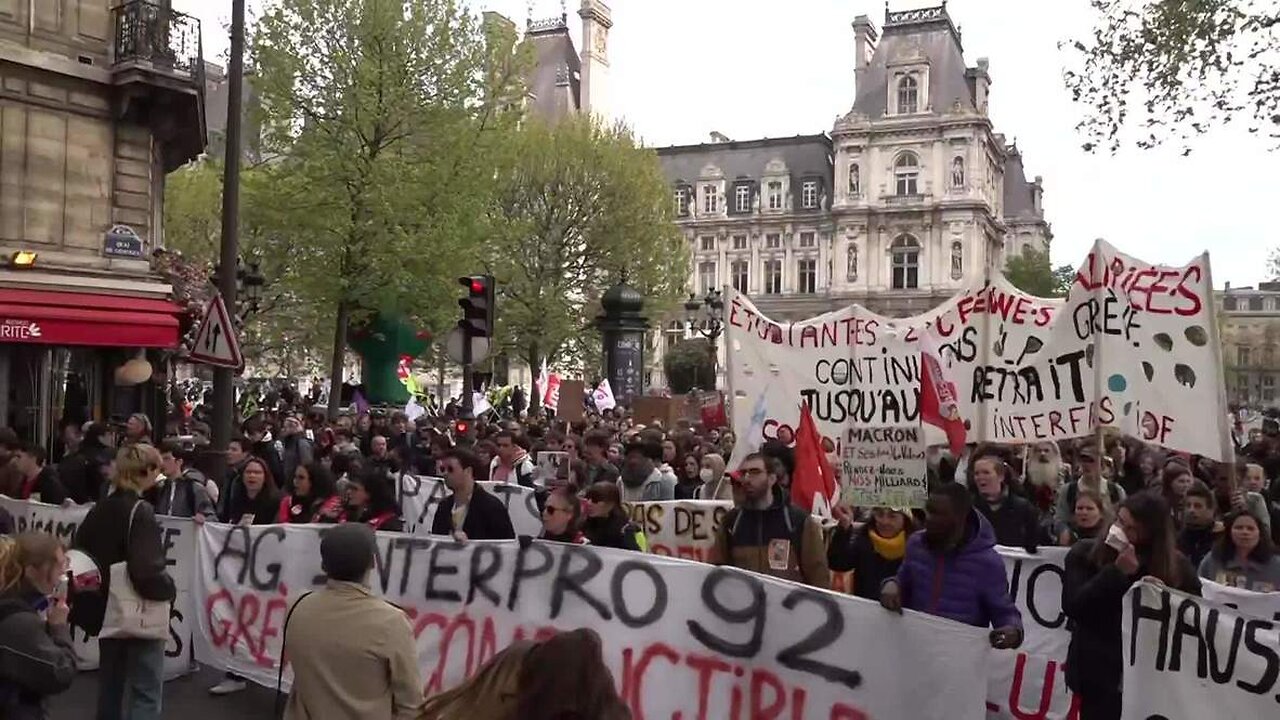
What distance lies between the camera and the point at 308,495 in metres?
8.02

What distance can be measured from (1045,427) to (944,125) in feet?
214

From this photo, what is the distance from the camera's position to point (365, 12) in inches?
997

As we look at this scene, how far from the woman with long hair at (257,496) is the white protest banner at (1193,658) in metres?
5.39

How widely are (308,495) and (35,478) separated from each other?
2.67m

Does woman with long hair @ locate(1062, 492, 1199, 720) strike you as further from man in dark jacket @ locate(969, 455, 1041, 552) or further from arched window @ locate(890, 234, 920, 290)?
arched window @ locate(890, 234, 920, 290)

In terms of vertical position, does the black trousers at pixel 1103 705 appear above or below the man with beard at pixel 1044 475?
below

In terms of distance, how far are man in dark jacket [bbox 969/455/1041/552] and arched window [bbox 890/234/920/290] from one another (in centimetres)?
6713

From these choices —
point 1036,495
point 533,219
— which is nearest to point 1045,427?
point 1036,495

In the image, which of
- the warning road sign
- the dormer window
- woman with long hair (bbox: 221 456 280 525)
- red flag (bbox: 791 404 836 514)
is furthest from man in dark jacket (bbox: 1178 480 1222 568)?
the dormer window

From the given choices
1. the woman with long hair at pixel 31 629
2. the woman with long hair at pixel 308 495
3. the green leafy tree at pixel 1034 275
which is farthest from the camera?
the green leafy tree at pixel 1034 275

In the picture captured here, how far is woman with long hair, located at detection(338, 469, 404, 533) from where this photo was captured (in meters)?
7.27

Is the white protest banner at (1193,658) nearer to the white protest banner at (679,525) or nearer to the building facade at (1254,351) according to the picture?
the white protest banner at (679,525)

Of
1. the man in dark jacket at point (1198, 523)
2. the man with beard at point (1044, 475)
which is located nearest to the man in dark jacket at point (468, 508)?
the man in dark jacket at point (1198, 523)

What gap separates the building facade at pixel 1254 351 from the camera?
110m
